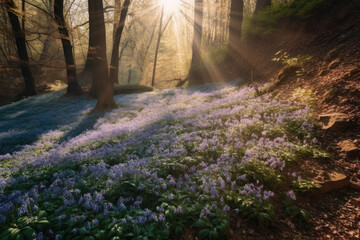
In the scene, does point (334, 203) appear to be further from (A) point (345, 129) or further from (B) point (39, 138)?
(B) point (39, 138)

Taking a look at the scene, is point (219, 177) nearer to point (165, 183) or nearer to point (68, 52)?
point (165, 183)

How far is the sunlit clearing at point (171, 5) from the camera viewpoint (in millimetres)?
30763

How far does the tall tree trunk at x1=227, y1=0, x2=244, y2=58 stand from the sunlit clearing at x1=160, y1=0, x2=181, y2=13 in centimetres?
1663

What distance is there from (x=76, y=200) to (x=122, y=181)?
869 millimetres

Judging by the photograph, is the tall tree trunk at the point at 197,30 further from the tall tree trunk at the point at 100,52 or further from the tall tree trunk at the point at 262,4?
the tall tree trunk at the point at 100,52

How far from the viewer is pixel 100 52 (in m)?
12.5

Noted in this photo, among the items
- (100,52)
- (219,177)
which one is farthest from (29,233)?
(100,52)

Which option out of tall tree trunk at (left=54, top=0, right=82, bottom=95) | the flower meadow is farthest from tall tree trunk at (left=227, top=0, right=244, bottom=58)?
tall tree trunk at (left=54, top=0, right=82, bottom=95)

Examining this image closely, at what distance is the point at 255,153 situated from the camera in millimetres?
4371

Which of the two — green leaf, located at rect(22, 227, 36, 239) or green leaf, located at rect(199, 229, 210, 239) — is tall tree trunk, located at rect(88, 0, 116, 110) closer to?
green leaf, located at rect(22, 227, 36, 239)

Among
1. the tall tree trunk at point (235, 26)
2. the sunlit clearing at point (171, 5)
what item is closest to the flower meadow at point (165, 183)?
the tall tree trunk at point (235, 26)

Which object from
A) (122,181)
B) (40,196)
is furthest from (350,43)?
(40,196)

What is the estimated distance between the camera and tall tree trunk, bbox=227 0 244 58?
16312mm

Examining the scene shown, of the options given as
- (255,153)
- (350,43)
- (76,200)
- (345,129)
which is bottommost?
(76,200)
